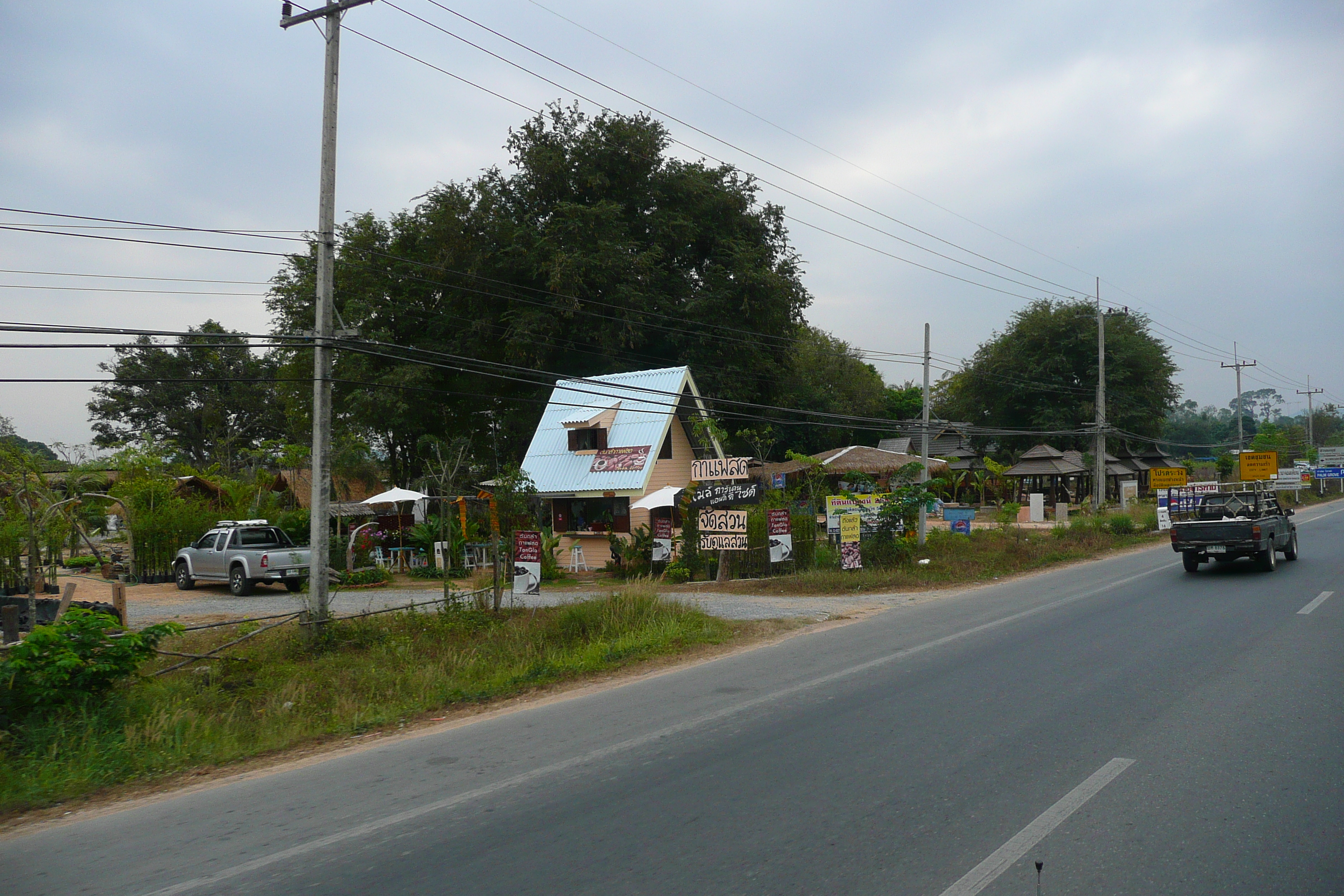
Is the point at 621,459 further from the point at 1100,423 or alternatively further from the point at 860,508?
the point at 1100,423

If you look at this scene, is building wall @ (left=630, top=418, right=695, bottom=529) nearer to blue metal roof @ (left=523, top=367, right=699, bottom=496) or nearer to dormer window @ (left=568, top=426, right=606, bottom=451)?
blue metal roof @ (left=523, top=367, right=699, bottom=496)

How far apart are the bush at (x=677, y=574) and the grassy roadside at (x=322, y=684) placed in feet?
24.9

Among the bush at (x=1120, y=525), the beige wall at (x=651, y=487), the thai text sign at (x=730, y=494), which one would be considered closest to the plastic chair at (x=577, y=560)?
the beige wall at (x=651, y=487)

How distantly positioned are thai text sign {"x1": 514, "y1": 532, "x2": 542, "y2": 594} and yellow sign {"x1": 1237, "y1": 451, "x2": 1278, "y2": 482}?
38.9m

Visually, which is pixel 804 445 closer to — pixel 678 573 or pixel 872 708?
pixel 678 573

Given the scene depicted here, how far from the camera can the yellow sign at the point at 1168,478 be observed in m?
38.1

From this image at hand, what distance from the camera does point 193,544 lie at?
989 inches

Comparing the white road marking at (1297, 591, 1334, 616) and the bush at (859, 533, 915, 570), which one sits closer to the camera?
the white road marking at (1297, 591, 1334, 616)

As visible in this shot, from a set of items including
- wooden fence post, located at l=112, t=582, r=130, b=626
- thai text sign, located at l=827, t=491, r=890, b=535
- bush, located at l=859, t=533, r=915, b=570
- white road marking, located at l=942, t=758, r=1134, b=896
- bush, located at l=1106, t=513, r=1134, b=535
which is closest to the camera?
white road marking, located at l=942, t=758, r=1134, b=896

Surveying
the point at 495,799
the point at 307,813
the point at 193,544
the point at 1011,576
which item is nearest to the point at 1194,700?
the point at 495,799

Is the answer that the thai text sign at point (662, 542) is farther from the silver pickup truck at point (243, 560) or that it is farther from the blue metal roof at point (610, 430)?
the silver pickup truck at point (243, 560)

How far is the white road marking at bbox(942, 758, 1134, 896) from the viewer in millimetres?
4492

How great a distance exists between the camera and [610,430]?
99.8 ft

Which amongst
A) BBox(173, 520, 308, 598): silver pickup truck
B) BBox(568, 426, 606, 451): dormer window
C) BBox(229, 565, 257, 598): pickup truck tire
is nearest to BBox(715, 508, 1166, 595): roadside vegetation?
BBox(568, 426, 606, 451): dormer window
